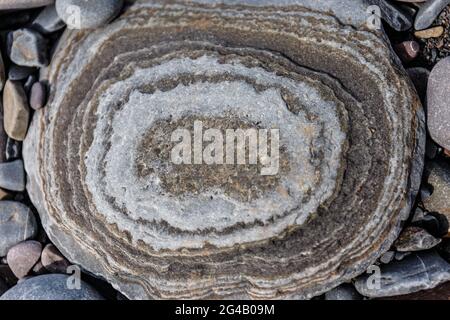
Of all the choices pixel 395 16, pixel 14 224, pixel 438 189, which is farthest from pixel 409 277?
pixel 14 224

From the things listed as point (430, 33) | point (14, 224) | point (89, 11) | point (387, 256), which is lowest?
point (387, 256)

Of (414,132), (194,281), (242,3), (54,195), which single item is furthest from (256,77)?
(54,195)

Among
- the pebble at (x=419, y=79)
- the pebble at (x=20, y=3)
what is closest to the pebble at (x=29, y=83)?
the pebble at (x=20, y=3)

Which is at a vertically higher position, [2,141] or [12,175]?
[2,141]

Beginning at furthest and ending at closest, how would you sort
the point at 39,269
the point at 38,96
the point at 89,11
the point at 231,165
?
the point at 39,269, the point at 38,96, the point at 89,11, the point at 231,165

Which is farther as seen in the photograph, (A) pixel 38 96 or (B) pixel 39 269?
(B) pixel 39 269

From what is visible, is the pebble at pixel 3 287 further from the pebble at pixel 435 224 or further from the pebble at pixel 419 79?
the pebble at pixel 419 79

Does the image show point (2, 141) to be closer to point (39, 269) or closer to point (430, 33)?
point (39, 269)
